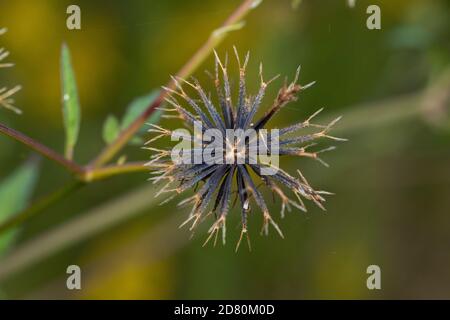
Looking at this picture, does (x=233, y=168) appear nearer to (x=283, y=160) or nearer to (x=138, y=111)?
(x=138, y=111)

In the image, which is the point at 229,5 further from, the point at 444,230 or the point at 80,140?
the point at 444,230

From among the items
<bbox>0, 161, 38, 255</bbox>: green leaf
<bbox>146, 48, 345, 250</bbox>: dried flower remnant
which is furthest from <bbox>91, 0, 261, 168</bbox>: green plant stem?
<bbox>0, 161, 38, 255</bbox>: green leaf

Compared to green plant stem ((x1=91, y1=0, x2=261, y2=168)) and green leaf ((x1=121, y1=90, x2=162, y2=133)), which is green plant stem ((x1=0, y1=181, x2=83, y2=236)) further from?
green leaf ((x1=121, y1=90, x2=162, y2=133))

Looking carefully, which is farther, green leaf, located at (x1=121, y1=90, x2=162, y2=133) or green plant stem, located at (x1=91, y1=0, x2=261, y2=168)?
green leaf, located at (x1=121, y1=90, x2=162, y2=133)

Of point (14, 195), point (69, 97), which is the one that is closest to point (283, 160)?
point (14, 195)

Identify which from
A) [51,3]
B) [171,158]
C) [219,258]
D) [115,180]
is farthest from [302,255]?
[171,158]

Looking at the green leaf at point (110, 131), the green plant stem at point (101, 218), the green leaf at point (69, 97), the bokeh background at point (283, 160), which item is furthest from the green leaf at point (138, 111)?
the bokeh background at point (283, 160)
